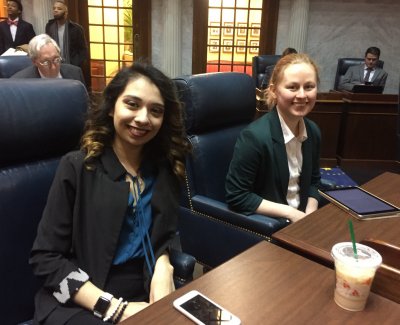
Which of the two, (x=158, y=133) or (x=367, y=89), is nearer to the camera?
(x=158, y=133)

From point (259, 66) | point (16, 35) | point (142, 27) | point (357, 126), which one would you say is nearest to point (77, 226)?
point (357, 126)

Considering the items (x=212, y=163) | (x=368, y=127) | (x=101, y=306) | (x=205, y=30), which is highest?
(x=205, y=30)

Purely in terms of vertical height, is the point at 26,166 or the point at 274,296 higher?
the point at 26,166

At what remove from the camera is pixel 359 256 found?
0.87 meters

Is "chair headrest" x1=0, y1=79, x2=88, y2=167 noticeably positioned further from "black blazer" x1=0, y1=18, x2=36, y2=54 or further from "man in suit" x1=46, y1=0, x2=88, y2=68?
"black blazer" x1=0, y1=18, x2=36, y2=54

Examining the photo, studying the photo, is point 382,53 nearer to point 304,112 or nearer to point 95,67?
point 95,67

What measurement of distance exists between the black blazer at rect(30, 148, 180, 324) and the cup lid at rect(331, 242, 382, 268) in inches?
22.8

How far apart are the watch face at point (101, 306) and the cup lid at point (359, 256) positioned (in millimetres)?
602

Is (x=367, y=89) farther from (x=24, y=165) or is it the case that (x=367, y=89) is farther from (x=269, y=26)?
(x=24, y=165)

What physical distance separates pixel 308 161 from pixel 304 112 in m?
0.24

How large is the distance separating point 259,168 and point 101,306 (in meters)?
0.88

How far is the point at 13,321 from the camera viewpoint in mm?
1202

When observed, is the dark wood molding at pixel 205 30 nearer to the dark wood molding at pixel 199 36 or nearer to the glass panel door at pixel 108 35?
the dark wood molding at pixel 199 36

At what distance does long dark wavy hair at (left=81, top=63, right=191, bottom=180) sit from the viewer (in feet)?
4.04
